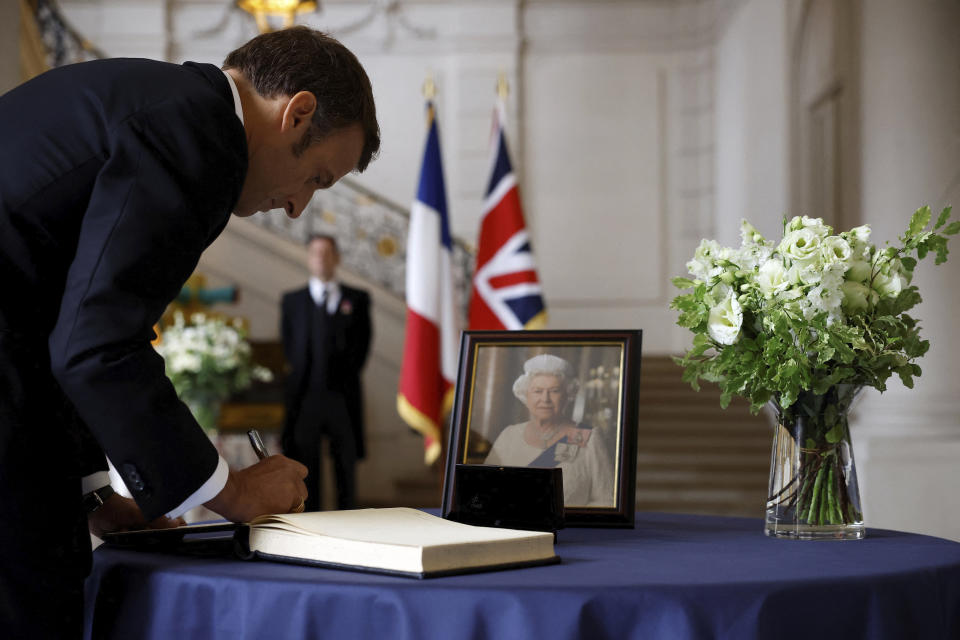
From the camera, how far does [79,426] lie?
149 cm

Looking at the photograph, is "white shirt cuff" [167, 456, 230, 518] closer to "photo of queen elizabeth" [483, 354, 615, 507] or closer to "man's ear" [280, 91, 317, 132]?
"man's ear" [280, 91, 317, 132]

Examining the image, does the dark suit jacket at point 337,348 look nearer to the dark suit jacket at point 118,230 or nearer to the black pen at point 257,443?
the black pen at point 257,443

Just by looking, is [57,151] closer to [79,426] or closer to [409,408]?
[79,426]

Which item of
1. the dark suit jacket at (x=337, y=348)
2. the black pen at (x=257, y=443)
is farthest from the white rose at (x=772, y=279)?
the dark suit jacket at (x=337, y=348)

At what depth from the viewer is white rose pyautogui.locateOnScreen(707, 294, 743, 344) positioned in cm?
168

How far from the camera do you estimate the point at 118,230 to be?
126cm

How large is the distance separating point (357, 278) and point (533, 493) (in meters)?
9.56

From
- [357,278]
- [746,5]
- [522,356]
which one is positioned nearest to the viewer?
[522,356]

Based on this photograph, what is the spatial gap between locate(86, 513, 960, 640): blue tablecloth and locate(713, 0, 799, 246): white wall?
26.5 feet

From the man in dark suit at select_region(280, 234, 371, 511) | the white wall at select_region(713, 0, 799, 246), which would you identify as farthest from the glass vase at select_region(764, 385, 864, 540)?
the white wall at select_region(713, 0, 799, 246)

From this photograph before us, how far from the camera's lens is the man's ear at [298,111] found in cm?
147

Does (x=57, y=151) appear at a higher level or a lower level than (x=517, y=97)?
lower

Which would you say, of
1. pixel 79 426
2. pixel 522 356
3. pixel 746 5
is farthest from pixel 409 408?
pixel 746 5

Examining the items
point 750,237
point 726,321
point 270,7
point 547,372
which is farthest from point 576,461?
point 270,7
